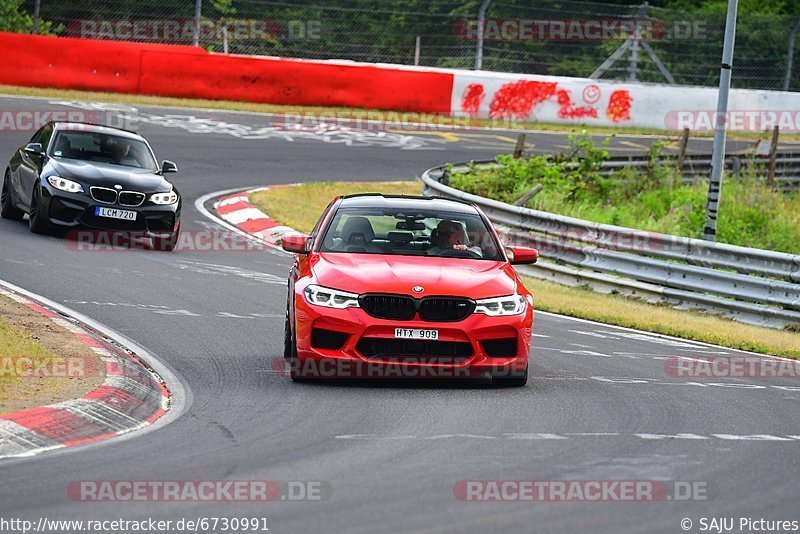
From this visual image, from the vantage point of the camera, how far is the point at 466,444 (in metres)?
8.27

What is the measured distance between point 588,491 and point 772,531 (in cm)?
100

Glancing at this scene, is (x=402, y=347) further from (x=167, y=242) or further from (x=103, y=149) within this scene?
(x=103, y=149)

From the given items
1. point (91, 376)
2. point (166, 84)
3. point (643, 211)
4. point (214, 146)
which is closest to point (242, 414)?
point (91, 376)

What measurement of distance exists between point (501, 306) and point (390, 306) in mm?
835

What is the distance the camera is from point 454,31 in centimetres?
3609

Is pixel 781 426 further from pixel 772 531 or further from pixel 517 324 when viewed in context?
pixel 772 531

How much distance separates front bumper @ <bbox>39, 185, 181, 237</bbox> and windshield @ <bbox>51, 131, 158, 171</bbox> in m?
1.01

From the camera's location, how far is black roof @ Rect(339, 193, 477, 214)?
1164 centimetres

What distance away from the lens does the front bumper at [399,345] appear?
Answer: 32.9ft

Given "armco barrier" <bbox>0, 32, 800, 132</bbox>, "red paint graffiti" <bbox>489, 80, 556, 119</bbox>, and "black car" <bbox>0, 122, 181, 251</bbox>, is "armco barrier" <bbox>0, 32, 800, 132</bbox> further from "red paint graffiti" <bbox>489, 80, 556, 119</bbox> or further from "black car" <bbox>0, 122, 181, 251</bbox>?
"black car" <bbox>0, 122, 181, 251</bbox>

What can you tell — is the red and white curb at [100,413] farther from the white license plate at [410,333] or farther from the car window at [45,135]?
the car window at [45,135]

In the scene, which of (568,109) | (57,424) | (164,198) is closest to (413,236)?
(57,424)

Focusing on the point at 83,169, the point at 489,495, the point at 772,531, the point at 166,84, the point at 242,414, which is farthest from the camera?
the point at 166,84

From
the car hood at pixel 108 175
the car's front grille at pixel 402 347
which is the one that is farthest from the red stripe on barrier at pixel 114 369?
the car hood at pixel 108 175
